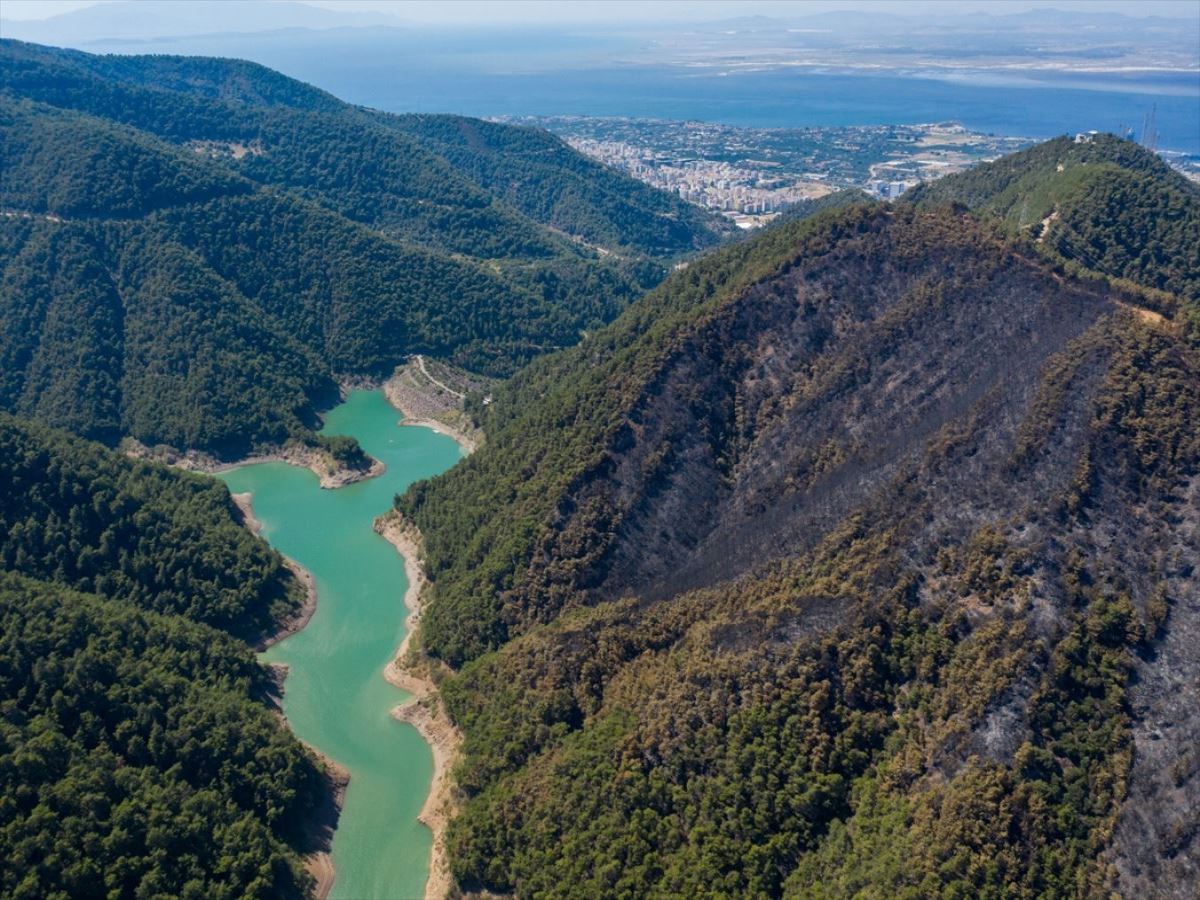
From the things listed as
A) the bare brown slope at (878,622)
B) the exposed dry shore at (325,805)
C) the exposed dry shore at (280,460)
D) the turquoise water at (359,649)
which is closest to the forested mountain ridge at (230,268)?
the exposed dry shore at (280,460)

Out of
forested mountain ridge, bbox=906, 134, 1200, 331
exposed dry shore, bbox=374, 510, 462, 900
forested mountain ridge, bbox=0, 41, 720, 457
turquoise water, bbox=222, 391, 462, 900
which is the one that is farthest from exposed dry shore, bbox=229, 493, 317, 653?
forested mountain ridge, bbox=906, 134, 1200, 331

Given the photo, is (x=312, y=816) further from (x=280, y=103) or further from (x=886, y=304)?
(x=280, y=103)

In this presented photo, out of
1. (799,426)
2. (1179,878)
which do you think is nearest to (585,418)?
(799,426)

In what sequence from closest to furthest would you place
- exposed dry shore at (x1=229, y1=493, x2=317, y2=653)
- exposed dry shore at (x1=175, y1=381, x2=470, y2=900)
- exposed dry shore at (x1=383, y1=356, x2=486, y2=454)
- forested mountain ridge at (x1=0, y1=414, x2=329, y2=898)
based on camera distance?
1. forested mountain ridge at (x1=0, y1=414, x2=329, y2=898)
2. exposed dry shore at (x1=175, y1=381, x2=470, y2=900)
3. exposed dry shore at (x1=229, y1=493, x2=317, y2=653)
4. exposed dry shore at (x1=383, y1=356, x2=486, y2=454)

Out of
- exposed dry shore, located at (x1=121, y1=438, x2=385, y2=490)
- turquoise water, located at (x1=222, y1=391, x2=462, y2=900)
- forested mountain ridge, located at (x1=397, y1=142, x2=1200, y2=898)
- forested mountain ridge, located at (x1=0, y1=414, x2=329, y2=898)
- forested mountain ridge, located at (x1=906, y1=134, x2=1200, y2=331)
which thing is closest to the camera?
forested mountain ridge, located at (x1=397, y1=142, x2=1200, y2=898)

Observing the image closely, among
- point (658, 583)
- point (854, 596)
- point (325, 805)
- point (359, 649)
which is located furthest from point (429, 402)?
point (854, 596)

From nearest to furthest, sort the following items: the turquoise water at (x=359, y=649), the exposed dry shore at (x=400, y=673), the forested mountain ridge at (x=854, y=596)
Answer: the forested mountain ridge at (x=854, y=596), the exposed dry shore at (x=400, y=673), the turquoise water at (x=359, y=649)

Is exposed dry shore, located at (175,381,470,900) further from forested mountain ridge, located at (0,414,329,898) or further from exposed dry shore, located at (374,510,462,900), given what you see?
forested mountain ridge, located at (0,414,329,898)

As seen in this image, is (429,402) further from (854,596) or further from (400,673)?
(854,596)

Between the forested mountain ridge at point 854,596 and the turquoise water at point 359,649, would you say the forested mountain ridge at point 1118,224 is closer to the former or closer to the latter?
the forested mountain ridge at point 854,596
